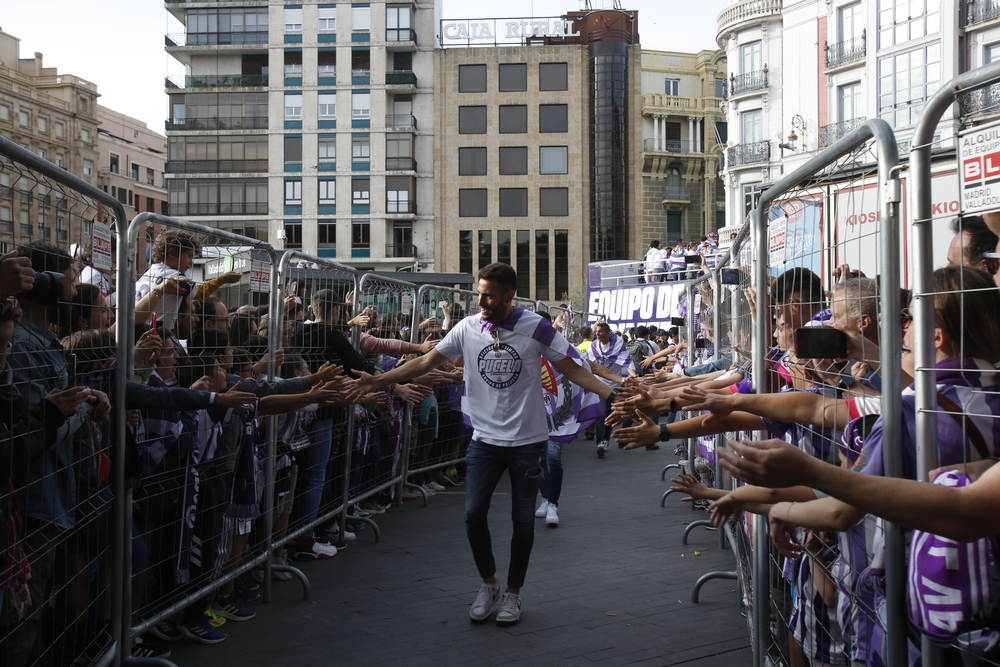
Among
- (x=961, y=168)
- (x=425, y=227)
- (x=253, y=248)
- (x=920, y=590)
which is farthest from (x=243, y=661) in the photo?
(x=425, y=227)

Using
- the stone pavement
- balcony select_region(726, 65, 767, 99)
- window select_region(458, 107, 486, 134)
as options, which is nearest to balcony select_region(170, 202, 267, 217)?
window select_region(458, 107, 486, 134)

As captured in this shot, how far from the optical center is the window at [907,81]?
102 feet

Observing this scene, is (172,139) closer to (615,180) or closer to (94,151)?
(94,151)

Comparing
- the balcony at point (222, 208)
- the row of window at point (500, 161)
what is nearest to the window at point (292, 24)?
the balcony at point (222, 208)

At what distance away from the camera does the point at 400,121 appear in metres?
57.1

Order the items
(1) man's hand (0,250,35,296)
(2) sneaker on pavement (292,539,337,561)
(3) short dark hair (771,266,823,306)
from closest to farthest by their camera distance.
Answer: (1) man's hand (0,250,35,296), (3) short dark hair (771,266,823,306), (2) sneaker on pavement (292,539,337,561)

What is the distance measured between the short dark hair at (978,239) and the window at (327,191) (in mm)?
55459

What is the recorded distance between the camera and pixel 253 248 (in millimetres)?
5734

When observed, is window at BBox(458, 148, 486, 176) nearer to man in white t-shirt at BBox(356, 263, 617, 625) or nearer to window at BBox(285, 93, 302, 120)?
window at BBox(285, 93, 302, 120)

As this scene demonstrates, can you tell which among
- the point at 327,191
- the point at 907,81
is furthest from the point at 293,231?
Result: the point at 907,81

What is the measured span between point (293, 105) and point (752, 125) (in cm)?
2955

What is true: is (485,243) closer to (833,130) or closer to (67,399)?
(833,130)

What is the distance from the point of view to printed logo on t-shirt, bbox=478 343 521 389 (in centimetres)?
561

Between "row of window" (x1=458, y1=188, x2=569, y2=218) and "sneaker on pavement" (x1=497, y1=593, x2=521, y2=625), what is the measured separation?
5272cm
